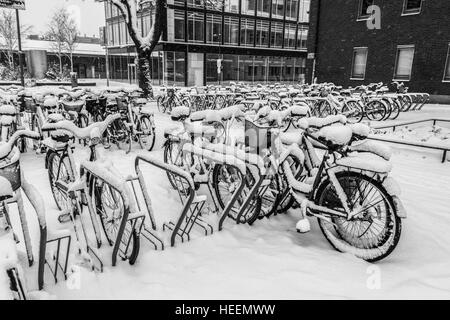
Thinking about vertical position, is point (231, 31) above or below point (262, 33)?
below

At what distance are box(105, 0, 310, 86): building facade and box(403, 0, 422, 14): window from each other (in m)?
14.9

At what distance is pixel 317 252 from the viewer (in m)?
3.26

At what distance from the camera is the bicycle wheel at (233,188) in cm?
371

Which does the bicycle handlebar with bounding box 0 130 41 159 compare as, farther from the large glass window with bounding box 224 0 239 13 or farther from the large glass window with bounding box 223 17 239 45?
the large glass window with bounding box 224 0 239 13

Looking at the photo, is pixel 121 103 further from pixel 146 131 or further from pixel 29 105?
pixel 29 105

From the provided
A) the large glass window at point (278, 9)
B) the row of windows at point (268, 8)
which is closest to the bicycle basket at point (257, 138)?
the row of windows at point (268, 8)

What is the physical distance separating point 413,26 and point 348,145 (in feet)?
52.5

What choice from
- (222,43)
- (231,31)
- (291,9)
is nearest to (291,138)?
(222,43)

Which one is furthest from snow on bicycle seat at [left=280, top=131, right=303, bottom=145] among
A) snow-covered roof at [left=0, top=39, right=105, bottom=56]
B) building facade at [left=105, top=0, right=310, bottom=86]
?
snow-covered roof at [left=0, top=39, right=105, bottom=56]

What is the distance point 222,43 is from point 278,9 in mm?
8612

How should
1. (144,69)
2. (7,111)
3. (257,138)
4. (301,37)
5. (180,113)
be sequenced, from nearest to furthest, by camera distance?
(257,138), (180,113), (7,111), (144,69), (301,37)

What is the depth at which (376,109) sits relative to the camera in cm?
1162

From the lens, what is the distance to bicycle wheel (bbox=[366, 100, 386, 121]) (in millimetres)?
11461
